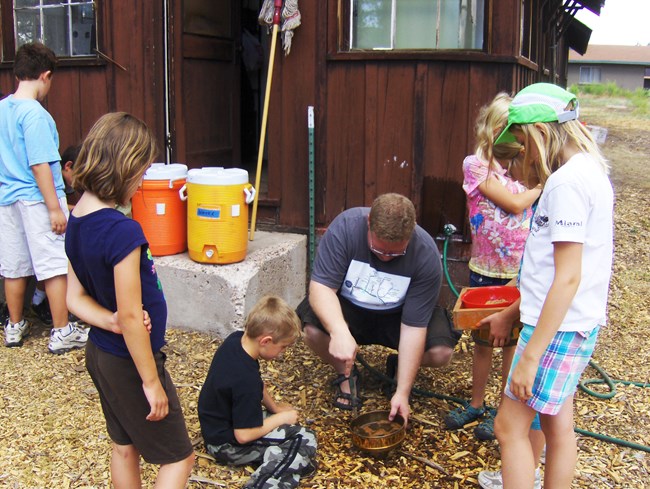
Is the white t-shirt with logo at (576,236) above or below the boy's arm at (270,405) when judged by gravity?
above

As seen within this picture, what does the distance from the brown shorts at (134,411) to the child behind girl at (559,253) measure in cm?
112

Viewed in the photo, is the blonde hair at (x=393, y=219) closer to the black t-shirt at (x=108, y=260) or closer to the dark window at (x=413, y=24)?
the black t-shirt at (x=108, y=260)

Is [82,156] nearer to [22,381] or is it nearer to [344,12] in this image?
[22,381]

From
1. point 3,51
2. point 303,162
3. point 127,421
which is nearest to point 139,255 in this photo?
point 127,421

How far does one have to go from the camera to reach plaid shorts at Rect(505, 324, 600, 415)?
2.25 metres

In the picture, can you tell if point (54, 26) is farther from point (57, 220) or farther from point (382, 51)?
point (382, 51)

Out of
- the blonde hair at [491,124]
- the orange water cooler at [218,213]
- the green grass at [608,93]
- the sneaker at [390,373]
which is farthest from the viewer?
the green grass at [608,93]

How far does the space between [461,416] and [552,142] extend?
1659mm

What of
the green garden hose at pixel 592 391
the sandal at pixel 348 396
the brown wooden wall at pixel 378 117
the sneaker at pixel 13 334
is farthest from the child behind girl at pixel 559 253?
the sneaker at pixel 13 334

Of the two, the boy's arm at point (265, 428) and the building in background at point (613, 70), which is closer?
the boy's arm at point (265, 428)

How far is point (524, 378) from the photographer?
2217 millimetres

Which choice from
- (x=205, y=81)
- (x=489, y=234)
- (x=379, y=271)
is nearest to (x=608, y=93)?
(x=205, y=81)

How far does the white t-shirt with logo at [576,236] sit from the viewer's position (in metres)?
2.12

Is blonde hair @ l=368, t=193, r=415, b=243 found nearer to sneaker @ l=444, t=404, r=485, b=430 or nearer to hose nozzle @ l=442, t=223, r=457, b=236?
sneaker @ l=444, t=404, r=485, b=430
